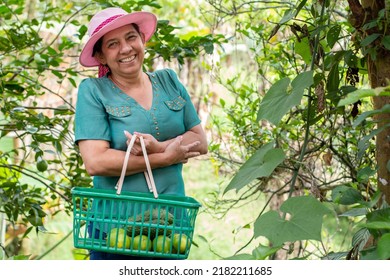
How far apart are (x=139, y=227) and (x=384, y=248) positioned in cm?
76

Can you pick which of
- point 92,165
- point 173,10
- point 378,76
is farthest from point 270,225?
point 173,10

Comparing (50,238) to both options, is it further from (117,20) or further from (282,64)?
(117,20)

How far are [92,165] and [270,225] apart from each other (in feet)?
2.51

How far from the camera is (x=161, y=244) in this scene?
197 cm

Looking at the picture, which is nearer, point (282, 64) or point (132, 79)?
point (132, 79)

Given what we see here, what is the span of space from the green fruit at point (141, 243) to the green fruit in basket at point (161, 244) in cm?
2

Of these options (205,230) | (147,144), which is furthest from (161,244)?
(205,230)

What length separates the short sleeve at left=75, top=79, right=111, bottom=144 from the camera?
2172mm

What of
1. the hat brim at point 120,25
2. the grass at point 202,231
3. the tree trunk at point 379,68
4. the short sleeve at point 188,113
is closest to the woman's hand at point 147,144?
the short sleeve at point 188,113

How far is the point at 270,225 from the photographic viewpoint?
150 cm

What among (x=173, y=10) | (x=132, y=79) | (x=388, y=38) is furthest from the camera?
(x=173, y=10)

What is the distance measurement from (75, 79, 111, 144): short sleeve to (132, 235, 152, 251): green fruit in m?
0.34

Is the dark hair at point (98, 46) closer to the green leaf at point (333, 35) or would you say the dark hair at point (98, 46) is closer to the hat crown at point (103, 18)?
the hat crown at point (103, 18)
